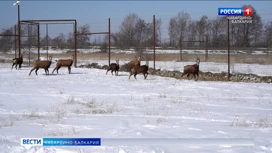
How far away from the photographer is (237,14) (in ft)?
72.9

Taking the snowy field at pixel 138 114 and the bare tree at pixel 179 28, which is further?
the bare tree at pixel 179 28

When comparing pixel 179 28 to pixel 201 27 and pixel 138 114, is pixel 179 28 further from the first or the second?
pixel 138 114

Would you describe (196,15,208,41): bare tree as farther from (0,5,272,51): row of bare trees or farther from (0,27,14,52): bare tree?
(0,27,14,52): bare tree

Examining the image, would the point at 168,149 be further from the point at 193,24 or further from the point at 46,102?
the point at 193,24

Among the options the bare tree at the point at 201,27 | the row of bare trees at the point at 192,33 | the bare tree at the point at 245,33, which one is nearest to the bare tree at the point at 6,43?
A: the row of bare trees at the point at 192,33

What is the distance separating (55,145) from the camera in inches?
224

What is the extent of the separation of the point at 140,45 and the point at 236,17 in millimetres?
16318

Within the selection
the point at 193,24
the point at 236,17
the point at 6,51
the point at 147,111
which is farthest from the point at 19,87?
the point at 6,51

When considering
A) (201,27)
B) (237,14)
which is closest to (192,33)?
(201,27)

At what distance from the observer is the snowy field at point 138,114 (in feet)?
21.4

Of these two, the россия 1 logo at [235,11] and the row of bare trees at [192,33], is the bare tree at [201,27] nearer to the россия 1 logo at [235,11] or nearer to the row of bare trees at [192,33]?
the row of bare trees at [192,33]

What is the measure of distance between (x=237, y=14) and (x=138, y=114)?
14.7m

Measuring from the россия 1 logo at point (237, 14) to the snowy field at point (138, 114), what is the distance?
19.6ft

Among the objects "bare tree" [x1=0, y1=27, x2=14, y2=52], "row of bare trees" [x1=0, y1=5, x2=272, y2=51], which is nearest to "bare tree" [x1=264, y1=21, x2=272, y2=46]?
"row of bare trees" [x1=0, y1=5, x2=272, y2=51]
